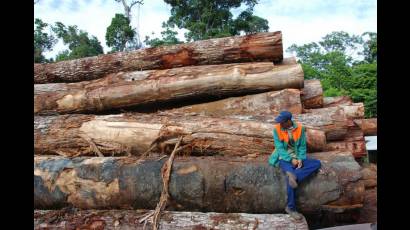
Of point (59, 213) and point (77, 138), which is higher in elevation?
point (77, 138)

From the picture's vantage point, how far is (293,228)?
381 centimetres

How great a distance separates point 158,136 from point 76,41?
31.8m

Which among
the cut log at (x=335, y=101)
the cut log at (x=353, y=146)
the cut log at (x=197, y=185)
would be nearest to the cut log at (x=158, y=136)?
the cut log at (x=197, y=185)

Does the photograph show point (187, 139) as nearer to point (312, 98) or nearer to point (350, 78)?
point (312, 98)

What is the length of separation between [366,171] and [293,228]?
240 centimetres

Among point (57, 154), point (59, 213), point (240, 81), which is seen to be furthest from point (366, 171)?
point (57, 154)

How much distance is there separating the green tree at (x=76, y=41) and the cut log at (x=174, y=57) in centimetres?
2388

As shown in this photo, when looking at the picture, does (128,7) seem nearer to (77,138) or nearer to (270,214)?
(77,138)

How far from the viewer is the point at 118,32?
80.8 feet

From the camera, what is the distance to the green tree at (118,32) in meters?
24.4

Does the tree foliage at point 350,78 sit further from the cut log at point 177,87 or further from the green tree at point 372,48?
the cut log at point 177,87
